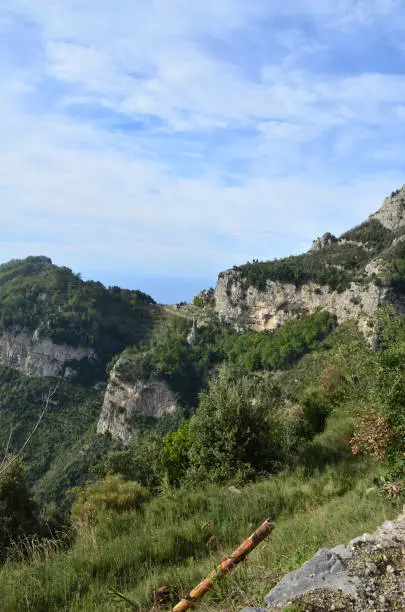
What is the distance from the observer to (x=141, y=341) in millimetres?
96125

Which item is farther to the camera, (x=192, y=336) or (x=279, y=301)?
(x=192, y=336)

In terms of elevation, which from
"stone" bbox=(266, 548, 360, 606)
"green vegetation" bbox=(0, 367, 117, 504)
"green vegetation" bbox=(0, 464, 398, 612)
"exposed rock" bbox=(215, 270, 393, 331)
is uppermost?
"exposed rock" bbox=(215, 270, 393, 331)

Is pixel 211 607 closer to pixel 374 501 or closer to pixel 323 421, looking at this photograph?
pixel 374 501

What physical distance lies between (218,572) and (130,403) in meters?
69.7

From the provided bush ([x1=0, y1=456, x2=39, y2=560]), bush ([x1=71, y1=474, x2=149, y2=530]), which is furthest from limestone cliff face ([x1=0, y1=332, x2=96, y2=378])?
bush ([x1=71, y1=474, x2=149, y2=530])

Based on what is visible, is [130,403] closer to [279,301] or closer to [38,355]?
[279,301]

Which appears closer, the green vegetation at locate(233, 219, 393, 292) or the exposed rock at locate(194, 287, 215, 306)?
the green vegetation at locate(233, 219, 393, 292)

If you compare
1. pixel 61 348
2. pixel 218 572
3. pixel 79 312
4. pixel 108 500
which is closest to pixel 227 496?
pixel 108 500

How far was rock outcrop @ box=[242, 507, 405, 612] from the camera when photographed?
3.11 m

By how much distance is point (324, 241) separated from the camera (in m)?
79.6

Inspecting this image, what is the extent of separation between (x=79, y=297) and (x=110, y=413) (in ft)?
147

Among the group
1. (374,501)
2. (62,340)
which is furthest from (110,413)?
(374,501)

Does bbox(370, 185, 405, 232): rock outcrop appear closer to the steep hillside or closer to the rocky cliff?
the rocky cliff

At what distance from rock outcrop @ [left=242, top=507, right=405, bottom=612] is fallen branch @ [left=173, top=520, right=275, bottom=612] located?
60 cm
